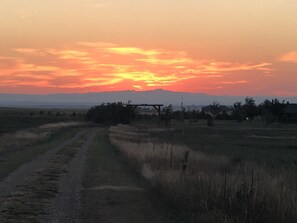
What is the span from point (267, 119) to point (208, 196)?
323 ft

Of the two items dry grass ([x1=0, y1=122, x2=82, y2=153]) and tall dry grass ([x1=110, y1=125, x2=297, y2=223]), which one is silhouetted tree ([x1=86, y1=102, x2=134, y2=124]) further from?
tall dry grass ([x1=110, y1=125, x2=297, y2=223])

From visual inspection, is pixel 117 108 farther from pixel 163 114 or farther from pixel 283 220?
pixel 283 220

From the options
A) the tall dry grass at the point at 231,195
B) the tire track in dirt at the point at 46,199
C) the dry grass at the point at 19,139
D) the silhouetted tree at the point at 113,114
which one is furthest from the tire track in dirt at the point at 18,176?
the silhouetted tree at the point at 113,114

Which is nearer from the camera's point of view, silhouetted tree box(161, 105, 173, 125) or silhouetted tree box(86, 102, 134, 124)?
silhouetted tree box(161, 105, 173, 125)

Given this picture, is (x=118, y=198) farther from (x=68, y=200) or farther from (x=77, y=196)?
(x=68, y=200)

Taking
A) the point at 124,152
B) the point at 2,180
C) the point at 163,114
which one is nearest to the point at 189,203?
the point at 2,180

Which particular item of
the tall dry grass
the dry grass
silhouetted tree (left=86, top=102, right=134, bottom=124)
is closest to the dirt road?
the tall dry grass

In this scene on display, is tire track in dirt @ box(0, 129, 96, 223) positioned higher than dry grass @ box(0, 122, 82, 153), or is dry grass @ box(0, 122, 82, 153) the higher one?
tire track in dirt @ box(0, 129, 96, 223)

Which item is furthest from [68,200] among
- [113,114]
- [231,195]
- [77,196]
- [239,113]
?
[239,113]

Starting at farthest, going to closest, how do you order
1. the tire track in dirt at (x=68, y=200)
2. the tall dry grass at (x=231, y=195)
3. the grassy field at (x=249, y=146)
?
the grassy field at (x=249, y=146)
the tire track in dirt at (x=68, y=200)
the tall dry grass at (x=231, y=195)

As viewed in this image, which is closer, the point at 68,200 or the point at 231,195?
the point at 231,195

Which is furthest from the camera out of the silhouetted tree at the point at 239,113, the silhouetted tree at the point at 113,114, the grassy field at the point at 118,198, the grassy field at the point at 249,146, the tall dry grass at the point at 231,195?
Answer: the silhouetted tree at the point at 239,113

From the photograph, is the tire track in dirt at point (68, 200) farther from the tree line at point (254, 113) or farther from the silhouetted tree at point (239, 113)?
the silhouetted tree at point (239, 113)

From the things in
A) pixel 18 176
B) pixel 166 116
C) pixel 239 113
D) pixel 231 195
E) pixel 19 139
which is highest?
pixel 239 113
